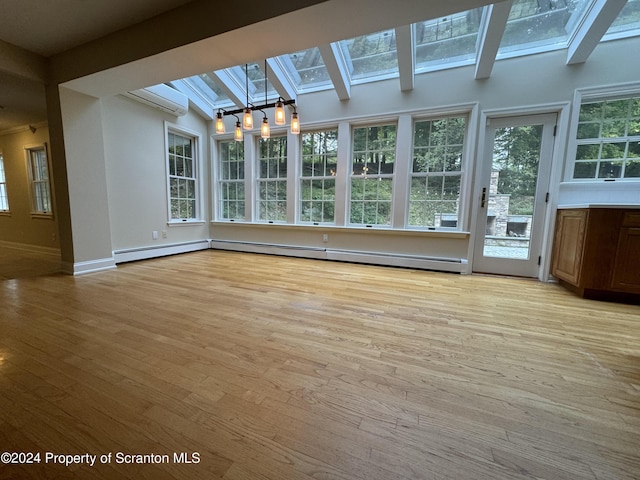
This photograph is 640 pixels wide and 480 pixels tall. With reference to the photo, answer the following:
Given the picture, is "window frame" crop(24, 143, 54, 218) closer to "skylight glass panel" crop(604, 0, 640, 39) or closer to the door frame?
the door frame

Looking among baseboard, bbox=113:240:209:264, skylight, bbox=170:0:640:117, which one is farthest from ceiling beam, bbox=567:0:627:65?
baseboard, bbox=113:240:209:264

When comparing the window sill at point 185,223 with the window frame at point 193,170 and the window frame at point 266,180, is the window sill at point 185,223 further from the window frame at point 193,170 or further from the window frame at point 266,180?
the window frame at point 266,180

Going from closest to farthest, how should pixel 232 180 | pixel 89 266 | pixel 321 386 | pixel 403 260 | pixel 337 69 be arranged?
pixel 321 386
pixel 89 266
pixel 337 69
pixel 403 260
pixel 232 180

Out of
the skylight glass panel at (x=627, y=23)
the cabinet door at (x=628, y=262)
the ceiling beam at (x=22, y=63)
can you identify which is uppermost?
the skylight glass panel at (x=627, y=23)

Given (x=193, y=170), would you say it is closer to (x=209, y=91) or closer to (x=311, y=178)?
(x=209, y=91)

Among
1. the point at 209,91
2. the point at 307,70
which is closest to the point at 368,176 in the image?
the point at 307,70

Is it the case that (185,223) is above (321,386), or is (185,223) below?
above

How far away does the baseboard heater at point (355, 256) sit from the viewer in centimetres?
362

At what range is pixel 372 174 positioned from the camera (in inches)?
160

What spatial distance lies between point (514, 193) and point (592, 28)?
5.73 feet

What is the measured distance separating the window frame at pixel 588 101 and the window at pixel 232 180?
499 centimetres

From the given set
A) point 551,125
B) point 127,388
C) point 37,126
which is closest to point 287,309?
point 127,388

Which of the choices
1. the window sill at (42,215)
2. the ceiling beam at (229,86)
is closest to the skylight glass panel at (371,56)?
the ceiling beam at (229,86)

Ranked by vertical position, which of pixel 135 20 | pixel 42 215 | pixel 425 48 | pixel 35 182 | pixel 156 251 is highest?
pixel 425 48
